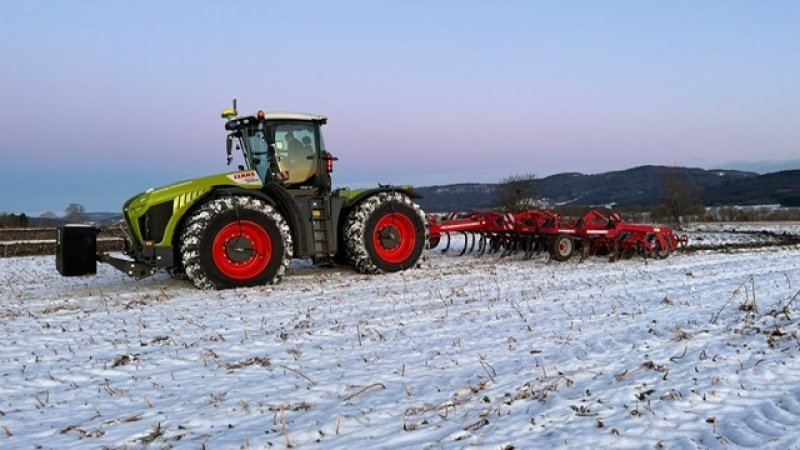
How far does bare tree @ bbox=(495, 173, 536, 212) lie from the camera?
3566cm

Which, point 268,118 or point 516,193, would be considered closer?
point 268,118

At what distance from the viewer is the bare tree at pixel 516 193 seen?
1404 inches

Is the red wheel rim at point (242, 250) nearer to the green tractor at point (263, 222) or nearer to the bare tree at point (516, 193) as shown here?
the green tractor at point (263, 222)

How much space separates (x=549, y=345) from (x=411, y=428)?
2.22m

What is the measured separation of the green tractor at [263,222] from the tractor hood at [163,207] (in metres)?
0.02

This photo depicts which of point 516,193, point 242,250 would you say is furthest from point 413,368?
point 516,193

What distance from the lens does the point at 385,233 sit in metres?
11.9

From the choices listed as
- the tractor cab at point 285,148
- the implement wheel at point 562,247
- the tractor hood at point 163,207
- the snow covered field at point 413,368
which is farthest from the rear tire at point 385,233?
the implement wheel at point 562,247

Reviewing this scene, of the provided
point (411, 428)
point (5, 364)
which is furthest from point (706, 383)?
point (5, 364)

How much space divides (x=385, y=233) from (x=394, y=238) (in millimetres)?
229

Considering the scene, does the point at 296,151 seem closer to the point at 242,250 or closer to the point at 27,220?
the point at 242,250

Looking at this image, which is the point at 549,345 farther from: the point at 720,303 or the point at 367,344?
the point at 720,303

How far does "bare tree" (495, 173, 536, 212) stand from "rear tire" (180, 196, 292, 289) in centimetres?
2549

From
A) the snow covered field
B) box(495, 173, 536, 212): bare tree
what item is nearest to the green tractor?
the snow covered field
